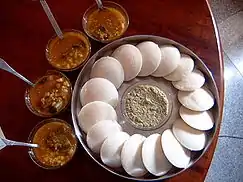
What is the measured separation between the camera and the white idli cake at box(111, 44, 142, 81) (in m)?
0.90

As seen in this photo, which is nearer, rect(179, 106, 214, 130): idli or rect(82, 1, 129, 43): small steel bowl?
rect(179, 106, 214, 130): idli

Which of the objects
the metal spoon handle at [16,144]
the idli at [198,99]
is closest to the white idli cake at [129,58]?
the idli at [198,99]

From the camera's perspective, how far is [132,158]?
2.74 ft

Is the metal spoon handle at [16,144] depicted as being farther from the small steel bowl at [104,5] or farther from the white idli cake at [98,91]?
the small steel bowl at [104,5]

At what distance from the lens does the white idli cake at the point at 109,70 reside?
893mm

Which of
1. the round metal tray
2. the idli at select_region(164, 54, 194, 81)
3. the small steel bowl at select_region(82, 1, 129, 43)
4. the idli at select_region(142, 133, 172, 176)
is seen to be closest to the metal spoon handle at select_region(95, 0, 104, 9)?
the small steel bowl at select_region(82, 1, 129, 43)

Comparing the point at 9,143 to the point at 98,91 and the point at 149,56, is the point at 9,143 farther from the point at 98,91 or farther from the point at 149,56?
the point at 149,56

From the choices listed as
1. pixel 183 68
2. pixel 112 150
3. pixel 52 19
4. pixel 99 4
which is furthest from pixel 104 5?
pixel 112 150

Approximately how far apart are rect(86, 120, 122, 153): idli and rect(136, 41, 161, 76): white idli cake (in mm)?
140

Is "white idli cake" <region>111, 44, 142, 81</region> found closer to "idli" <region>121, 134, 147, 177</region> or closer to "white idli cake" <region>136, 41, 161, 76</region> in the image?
"white idli cake" <region>136, 41, 161, 76</region>

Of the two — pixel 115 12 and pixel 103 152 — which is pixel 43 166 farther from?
pixel 115 12

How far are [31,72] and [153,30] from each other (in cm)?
28

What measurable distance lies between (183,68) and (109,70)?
15 cm

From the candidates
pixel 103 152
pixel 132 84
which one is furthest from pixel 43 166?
pixel 132 84
